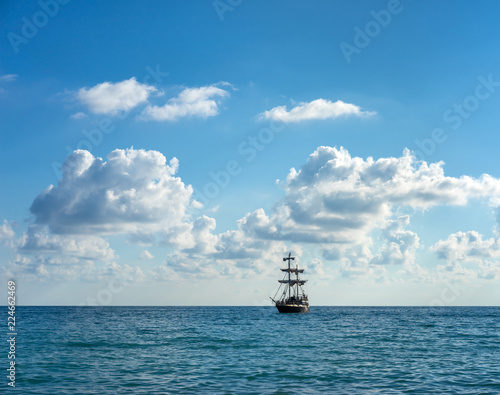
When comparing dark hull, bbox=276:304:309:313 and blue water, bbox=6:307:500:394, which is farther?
dark hull, bbox=276:304:309:313

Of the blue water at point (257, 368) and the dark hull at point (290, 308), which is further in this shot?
the dark hull at point (290, 308)

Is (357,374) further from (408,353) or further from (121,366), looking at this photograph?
(121,366)

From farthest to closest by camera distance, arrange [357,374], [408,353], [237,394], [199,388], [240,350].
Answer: [240,350]
[408,353]
[357,374]
[199,388]
[237,394]

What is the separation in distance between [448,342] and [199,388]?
3257 cm

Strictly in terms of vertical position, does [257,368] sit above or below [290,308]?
above

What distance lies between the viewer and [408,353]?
35.0m

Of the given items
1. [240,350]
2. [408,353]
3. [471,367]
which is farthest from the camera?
[240,350]

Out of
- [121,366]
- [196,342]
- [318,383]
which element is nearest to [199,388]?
[318,383]

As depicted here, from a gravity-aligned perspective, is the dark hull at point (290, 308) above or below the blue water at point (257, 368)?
below

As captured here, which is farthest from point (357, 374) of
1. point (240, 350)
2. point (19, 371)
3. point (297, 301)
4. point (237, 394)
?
point (297, 301)

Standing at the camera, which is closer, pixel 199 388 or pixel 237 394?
pixel 237 394

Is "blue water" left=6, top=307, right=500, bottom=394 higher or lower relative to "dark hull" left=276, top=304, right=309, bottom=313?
higher

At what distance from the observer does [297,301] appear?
358ft

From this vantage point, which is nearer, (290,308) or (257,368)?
(257,368)
